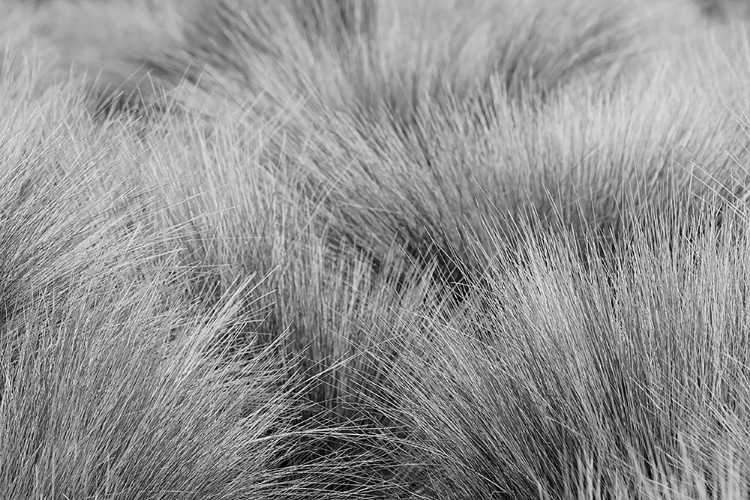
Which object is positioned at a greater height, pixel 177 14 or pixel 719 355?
pixel 719 355

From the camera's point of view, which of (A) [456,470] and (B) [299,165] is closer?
(A) [456,470]

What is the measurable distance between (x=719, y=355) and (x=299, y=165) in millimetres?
1446

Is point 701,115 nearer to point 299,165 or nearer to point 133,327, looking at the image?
point 299,165

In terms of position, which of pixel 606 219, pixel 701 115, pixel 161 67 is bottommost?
pixel 161 67

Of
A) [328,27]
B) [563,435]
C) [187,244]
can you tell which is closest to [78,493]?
[563,435]

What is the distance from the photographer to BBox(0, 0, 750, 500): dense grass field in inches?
50.6

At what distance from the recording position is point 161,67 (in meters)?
3.87

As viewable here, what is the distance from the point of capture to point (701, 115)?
90.6 inches

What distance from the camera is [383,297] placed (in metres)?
2.00

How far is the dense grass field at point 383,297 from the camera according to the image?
4.22ft

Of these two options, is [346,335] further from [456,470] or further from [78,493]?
[78,493]

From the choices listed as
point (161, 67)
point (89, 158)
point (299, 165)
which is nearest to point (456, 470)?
point (89, 158)

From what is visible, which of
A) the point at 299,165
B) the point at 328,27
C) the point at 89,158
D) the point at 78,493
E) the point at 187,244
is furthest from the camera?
the point at 328,27

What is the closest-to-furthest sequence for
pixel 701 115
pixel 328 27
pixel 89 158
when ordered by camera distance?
pixel 89 158
pixel 701 115
pixel 328 27
